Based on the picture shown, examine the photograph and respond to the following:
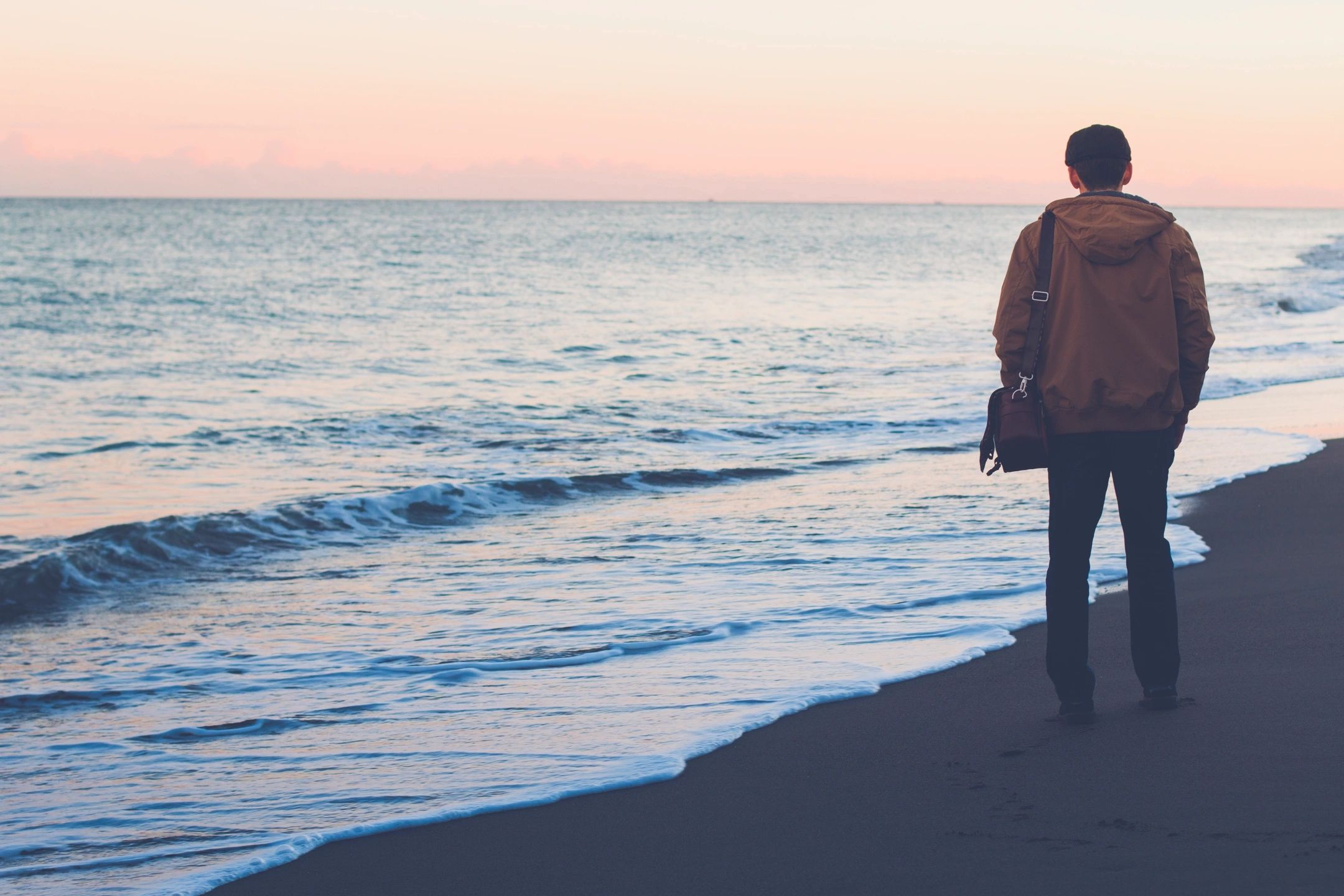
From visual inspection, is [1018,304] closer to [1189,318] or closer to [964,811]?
[1189,318]

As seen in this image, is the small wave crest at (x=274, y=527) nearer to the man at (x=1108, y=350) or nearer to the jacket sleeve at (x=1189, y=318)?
the man at (x=1108, y=350)

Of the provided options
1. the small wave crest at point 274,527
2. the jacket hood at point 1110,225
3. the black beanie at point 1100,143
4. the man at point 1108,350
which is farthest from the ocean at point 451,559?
the black beanie at point 1100,143

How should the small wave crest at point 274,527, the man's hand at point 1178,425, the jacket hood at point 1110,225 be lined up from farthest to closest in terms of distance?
the small wave crest at point 274,527 → the man's hand at point 1178,425 → the jacket hood at point 1110,225

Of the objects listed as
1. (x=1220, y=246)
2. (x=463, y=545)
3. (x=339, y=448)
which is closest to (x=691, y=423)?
(x=339, y=448)

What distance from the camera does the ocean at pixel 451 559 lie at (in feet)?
12.3

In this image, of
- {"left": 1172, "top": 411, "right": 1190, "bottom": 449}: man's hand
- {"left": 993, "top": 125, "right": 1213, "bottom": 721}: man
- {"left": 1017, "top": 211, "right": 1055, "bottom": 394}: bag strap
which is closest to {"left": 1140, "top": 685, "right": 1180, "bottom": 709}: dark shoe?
{"left": 993, "top": 125, "right": 1213, "bottom": 721}: man

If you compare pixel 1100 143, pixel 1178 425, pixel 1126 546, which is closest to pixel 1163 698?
pixel 1126 546

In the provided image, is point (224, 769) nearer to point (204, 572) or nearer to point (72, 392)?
point (204, 572)

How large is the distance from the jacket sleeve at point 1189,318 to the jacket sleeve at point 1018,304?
39 cm

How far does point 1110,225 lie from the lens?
336 centimetres

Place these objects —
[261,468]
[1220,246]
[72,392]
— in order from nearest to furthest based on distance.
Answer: [261,468], [72,392], [1220,246]

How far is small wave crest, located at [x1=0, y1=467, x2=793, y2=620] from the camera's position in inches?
274

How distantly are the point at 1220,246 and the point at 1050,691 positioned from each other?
75.3m

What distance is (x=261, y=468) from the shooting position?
10.5 metres
